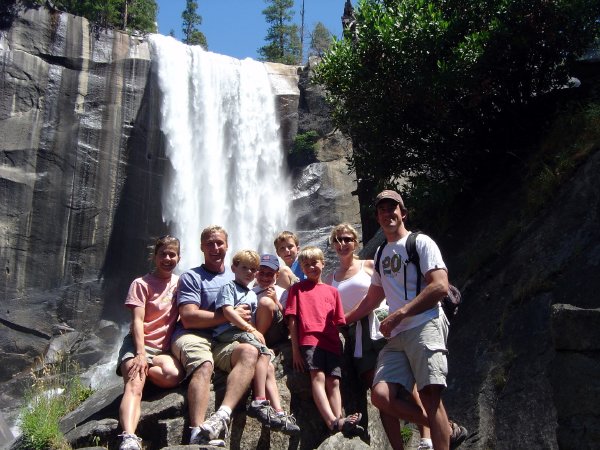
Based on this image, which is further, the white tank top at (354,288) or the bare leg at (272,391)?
the white tank top at (354,288)

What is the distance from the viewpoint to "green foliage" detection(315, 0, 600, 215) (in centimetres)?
1000

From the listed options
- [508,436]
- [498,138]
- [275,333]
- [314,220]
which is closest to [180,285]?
[275,333]

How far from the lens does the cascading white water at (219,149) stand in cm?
2300

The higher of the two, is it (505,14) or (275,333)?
(505,14)

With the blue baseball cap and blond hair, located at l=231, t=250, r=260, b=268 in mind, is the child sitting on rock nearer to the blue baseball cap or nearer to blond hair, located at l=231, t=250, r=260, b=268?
blond hair, located at l=231, t=250, r=260, b=268

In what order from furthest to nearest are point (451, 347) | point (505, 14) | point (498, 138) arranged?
point (498, 138) < point (505, 14) < point (451, 347)

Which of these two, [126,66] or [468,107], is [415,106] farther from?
[126,66]

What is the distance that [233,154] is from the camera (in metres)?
24.1

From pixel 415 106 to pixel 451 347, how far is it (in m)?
4.20

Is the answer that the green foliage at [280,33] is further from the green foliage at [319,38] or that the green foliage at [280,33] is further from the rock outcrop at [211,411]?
the rock outcrop at [211,411]

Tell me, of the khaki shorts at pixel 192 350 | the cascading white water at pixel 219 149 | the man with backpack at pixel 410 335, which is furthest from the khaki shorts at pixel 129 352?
the cascading white water at pixel 219 149

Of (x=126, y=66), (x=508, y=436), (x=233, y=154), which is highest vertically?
(x=126, y=66)

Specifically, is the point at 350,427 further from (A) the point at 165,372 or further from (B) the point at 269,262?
(B) the point at 269,262

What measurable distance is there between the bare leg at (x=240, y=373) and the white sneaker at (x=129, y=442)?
2.08ft
